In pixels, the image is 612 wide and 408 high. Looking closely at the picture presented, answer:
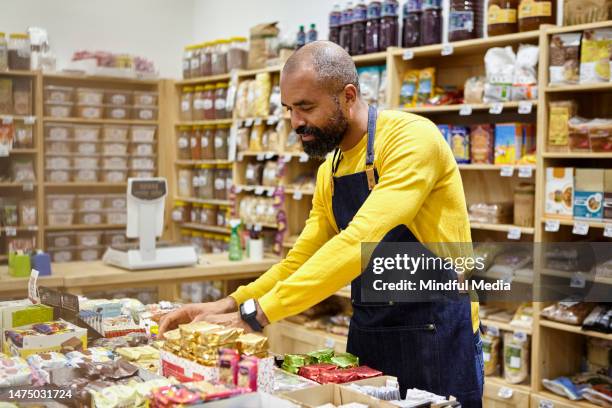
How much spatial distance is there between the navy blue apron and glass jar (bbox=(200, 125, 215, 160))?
4.62 metres

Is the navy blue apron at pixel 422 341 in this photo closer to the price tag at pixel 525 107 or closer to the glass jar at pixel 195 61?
the price tag at pixel 525 107

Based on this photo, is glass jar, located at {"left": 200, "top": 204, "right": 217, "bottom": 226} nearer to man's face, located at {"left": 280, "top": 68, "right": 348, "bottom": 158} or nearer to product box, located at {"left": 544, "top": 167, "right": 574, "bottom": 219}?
product box, located at {"left": 544, "top": 167, "right": 574, "bottom": 219}

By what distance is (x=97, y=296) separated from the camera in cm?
653

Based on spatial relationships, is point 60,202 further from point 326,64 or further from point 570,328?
point 326,64

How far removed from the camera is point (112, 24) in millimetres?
7496

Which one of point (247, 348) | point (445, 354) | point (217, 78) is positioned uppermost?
point (217, 78)

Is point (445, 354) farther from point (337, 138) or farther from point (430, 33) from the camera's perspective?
point (430, 33)

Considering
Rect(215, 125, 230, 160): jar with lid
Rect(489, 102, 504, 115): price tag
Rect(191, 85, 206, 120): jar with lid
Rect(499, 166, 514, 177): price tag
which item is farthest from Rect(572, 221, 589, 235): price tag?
Rect(191, 85, 206, 120): jar with lid

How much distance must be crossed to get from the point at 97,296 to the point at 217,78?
2311 mm

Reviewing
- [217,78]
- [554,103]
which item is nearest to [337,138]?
[554,103]

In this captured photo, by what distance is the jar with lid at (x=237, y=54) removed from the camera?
21.2 ft

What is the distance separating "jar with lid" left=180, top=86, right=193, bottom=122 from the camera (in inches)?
282

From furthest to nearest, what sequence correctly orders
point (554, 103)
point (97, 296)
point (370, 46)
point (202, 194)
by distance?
point (202, 194) → point (97, 296) → point (370, 46) → point (554, 103)

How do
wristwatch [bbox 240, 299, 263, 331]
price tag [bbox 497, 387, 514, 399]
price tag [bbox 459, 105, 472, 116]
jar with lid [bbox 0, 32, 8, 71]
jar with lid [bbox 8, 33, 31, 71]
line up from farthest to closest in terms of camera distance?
jar with lid [bbox 8, 33, 31, 71], jar with lid [bbox 0, 32, 8, 71], price tag [bbox 459, 105, 472, 116], price tag [bbox 497, 387, 514, 399], wristwatch [bbox 240, 299, 263, 331]
